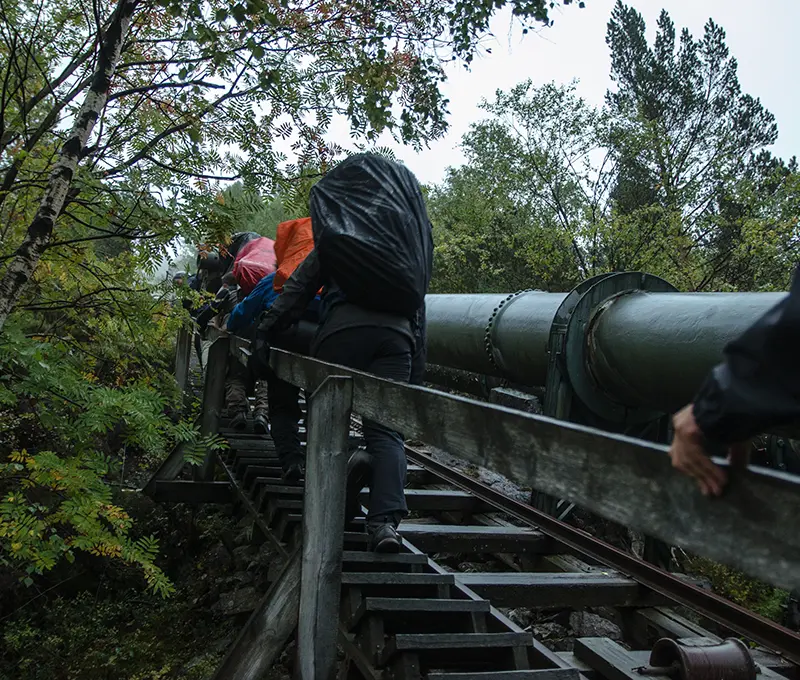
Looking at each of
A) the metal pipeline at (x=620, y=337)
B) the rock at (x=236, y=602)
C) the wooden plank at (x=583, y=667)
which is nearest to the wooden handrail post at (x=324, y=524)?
the wooden plank at (x=583, y=667)

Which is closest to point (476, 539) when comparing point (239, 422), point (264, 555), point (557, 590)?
point (557, 590)

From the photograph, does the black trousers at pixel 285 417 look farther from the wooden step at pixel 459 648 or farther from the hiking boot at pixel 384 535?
the wooden step at pixel 459 648

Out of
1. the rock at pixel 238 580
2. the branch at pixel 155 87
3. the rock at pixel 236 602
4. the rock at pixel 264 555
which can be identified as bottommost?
the rock at pixel 238 580

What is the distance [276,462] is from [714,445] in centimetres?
504

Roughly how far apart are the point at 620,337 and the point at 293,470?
259 cm

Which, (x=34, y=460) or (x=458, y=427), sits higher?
(x=458, y=427)

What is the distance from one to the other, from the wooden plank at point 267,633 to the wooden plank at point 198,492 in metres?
2.93

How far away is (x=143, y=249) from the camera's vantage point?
4.04 meters

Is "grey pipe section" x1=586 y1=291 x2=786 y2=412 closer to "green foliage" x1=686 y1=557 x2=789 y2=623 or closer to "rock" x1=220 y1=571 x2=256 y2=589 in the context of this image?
"green foliage" x1=686 y1=557 x2=789 y2=623

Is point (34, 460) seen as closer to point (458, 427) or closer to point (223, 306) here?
Result: point (458, 427)

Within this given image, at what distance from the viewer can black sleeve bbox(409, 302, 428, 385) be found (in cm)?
366

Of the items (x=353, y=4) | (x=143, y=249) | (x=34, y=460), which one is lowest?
(x=34, y=460)

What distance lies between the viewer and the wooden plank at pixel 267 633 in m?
3.23

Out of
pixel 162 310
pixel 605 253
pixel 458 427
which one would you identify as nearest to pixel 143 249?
pixel 162 310
